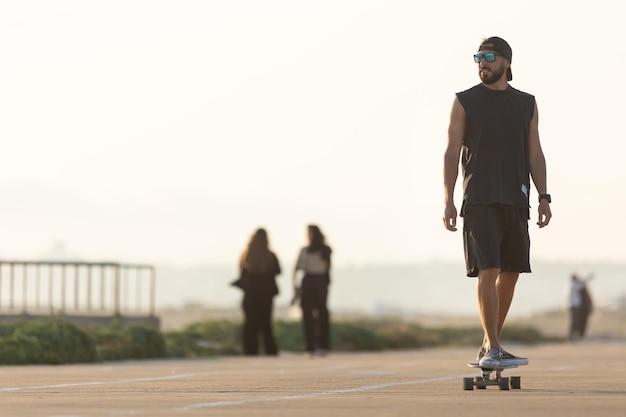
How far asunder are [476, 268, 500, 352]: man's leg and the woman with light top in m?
14.0

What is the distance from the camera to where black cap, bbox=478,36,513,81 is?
1170 centimetres

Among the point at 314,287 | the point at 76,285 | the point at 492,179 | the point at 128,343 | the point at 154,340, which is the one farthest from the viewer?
the point at 76,285

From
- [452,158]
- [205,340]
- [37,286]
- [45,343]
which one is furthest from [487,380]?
[205,340]

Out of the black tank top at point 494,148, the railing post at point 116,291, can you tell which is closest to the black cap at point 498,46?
the black tank top at point 494,148

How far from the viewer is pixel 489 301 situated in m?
11.4

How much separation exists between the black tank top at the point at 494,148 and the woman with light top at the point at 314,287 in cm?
1367

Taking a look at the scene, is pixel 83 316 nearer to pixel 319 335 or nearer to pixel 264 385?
pixel 319 335

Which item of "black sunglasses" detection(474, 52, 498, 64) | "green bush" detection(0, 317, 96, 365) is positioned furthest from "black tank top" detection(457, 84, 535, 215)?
"green bush" detection(0, 317, 96, 365)

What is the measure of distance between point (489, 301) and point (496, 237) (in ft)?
1.35

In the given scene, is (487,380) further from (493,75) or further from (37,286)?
(37,286)

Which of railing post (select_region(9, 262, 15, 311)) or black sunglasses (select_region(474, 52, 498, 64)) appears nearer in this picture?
black sunglasses (select_region(474, 52, 498, 64))

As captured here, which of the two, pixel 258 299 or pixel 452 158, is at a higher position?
pixel 452 158

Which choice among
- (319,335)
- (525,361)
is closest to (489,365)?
(525,361)

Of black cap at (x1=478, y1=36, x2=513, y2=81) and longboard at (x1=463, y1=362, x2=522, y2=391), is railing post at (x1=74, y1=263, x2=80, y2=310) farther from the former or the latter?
longboard at (x1=463, y1=362, x2=522, y2=391)
